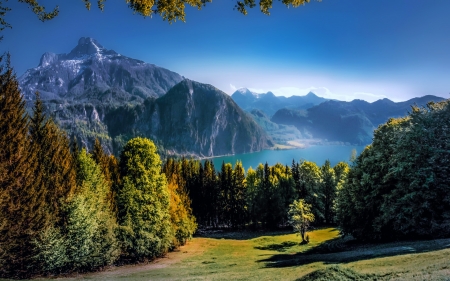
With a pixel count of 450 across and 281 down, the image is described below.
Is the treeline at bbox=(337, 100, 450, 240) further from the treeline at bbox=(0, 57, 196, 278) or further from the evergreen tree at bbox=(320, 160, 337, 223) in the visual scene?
the evergreen tree at bbox=(320, 160, 337, 223)

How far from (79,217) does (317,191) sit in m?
64.9

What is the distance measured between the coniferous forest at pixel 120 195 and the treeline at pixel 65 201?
10cm

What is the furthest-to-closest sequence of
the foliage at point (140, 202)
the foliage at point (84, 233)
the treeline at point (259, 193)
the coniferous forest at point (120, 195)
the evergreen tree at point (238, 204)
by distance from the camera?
the evergreen tree at point (238, 204) → the treeline at point (259, 193) → the foliage at point (140, 202) → the foliage at point (84, 233) → the coniferous forest at point (120, 195)

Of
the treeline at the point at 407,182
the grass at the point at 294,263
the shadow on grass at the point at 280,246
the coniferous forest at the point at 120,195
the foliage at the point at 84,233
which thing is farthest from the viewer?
the shadow on grass at the point at 280,246

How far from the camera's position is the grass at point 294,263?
57.1 ft

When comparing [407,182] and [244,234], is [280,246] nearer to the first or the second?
[244,234]

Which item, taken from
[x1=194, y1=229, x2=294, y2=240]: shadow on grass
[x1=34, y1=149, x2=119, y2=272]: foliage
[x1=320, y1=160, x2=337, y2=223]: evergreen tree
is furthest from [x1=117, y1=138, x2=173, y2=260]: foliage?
[x1=320, y1=160, x2=337, y2=223]: evergreen tree

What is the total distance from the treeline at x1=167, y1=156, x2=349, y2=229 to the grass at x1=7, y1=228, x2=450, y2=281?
1729cm

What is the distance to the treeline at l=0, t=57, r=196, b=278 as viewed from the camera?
2350cm

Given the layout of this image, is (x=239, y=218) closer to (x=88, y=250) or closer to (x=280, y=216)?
(x=280, y=216)

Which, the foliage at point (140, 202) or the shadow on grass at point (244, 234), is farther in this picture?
the shadow on grass at point (244, 234)

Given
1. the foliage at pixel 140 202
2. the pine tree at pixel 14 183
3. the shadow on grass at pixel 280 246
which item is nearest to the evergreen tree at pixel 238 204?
the shadow on grass at pixel 280 246

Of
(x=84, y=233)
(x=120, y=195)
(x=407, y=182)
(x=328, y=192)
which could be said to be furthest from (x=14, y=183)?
(x=328, y=192)

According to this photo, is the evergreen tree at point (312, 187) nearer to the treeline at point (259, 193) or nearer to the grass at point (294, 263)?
the treeline at point (259, 193)
